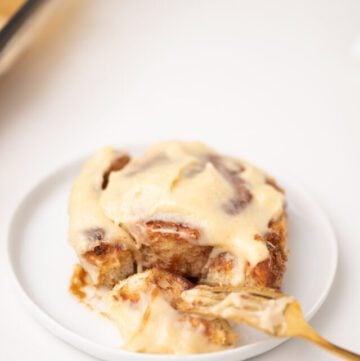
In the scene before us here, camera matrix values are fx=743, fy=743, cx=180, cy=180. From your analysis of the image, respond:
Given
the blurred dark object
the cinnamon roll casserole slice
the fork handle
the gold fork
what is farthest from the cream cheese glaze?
the blurred dark object

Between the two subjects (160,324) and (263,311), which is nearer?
(263,311)

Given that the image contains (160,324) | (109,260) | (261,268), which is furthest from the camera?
(109,260)

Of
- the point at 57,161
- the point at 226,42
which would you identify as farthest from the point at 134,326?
the point at 226,42

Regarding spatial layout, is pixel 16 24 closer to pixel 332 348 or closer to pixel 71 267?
pixel 71 267

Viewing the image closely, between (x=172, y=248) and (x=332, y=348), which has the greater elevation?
(x=172, y=248)

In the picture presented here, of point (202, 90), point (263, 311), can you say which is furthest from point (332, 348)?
point (202, 90)

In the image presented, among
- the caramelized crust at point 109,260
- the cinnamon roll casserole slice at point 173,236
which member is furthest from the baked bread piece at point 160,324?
the caramelized crust at point 109,260
